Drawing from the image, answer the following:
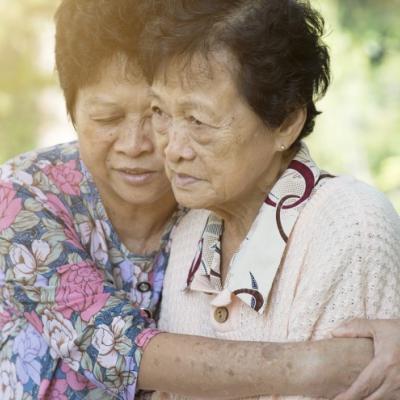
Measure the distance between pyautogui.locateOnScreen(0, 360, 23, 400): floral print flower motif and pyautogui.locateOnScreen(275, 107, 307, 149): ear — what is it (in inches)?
44.0

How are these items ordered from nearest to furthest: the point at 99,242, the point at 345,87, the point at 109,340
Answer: the point at 109,340
the point at 99,242
the point at 345,87

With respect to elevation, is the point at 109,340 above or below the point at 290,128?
below

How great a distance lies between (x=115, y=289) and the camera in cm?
279

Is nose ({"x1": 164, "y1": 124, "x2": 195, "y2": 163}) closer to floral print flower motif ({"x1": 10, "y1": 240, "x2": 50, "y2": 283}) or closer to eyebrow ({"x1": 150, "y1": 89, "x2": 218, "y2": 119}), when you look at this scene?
eyebrow ({"x1": 150, "y1": 89, "x2": 218, "y2": 119})

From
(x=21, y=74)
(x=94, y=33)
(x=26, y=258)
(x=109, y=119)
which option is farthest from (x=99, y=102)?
(x=21, y=74)

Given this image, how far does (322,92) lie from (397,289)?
67 centimetres

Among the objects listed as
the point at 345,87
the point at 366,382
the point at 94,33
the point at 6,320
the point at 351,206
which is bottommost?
the point at 366,382

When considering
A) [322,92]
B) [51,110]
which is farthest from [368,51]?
[322,92]

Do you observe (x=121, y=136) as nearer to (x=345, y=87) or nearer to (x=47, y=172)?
(x=47, y=172)

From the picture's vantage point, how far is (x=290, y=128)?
8.61 ft

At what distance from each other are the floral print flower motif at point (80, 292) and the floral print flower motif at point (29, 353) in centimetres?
19

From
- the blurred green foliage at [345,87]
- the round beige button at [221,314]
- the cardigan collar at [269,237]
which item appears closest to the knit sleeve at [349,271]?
the cardigan collar at [269,237]

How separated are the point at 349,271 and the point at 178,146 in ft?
1.99

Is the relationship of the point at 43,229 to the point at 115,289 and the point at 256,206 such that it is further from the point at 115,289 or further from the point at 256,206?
the point at 256,206
